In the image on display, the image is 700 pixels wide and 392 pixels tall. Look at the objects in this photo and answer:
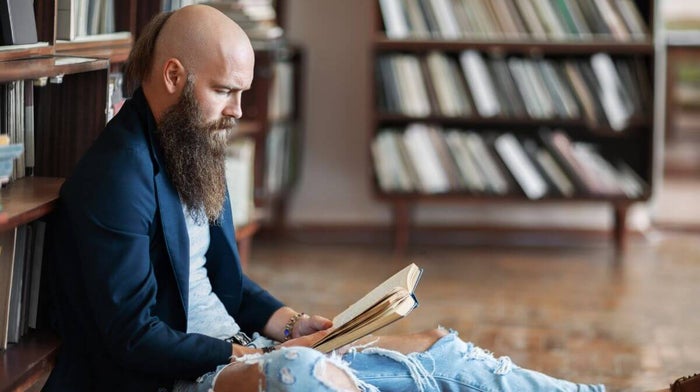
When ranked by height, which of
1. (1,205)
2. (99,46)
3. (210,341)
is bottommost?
(210,341)

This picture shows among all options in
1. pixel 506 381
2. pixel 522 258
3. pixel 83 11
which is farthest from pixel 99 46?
pixel 522 258

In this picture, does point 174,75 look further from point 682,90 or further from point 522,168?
point 682,90

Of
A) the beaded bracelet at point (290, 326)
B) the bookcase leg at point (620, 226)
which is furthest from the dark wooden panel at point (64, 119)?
the bookcase leg at point (620, 226)

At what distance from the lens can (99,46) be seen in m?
2.49

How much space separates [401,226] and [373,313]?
3.04 m

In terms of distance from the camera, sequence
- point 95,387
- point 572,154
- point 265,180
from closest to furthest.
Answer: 1. point 95,387
2. point 265,180
3. point 572,154

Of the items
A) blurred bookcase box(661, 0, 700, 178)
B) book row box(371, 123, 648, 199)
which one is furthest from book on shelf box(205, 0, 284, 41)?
blurred bookcase box(661, 0, 700, 178)

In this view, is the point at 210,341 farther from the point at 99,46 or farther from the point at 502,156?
the point at 502,156

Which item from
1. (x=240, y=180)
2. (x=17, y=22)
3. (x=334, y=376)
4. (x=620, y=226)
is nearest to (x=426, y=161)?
(x=620, y=226)

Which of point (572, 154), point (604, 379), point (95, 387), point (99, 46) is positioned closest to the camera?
point (95, 387)

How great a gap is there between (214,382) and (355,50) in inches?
138

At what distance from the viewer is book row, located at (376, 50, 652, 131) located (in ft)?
15.7

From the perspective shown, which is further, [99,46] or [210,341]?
[99,46]

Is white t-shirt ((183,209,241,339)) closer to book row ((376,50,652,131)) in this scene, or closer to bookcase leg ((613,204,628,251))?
book row ((376,50,652,131))
